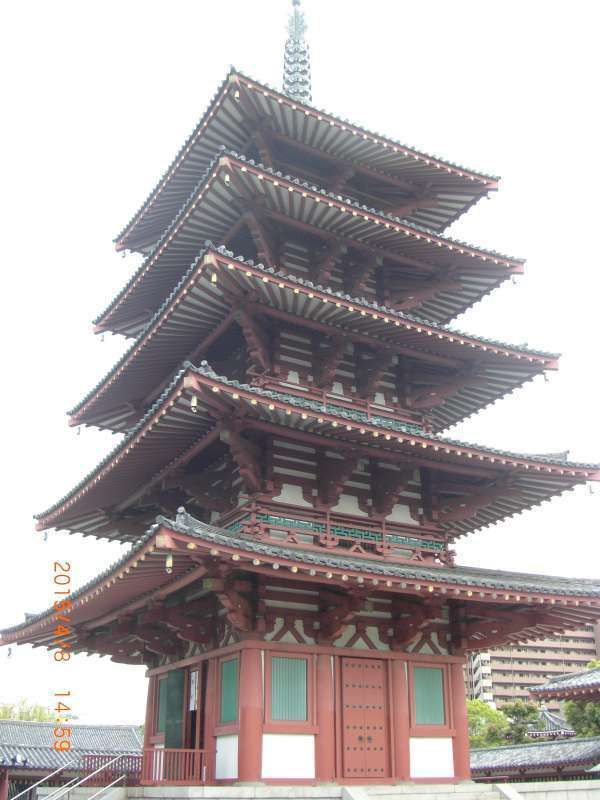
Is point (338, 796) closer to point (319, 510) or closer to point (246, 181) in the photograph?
point (319, 510)

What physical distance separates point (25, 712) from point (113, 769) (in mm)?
81376

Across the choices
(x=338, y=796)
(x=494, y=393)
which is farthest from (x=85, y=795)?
(x=494, y=393)

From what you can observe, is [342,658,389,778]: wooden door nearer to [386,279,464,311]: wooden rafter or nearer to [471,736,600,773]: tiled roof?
[386,279,464,311]: wooden rafter

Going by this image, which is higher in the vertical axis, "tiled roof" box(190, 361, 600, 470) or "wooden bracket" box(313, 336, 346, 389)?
"wooden bracket" box(313, 336, 346, 389)

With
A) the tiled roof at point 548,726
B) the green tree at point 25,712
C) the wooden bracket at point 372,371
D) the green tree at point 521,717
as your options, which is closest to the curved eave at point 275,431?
the wooden bracket at point 372,371

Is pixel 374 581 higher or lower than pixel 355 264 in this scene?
lower

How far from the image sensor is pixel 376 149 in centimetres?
2161

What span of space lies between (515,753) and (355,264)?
81.4ft

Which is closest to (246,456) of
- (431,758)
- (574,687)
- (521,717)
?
(431,758)

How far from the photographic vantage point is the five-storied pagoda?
51.0 ft

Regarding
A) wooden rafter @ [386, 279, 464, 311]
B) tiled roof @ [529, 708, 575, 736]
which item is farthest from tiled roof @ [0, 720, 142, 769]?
wooden rafter @ [386, 279, 464, 311]

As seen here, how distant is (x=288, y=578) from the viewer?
50.5ft

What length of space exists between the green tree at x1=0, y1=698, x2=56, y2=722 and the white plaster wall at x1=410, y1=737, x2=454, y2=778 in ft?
258

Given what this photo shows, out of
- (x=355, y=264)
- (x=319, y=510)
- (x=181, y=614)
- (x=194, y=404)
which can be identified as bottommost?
(x=181, y=614)
